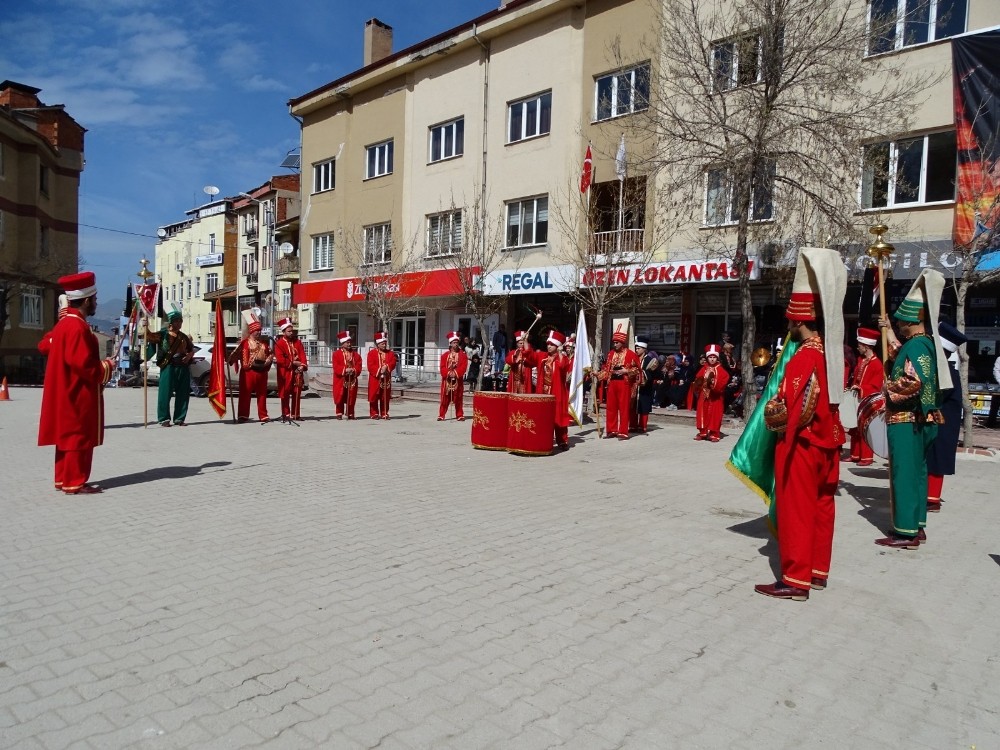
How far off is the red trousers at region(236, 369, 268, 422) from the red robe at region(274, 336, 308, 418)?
1.27 feet

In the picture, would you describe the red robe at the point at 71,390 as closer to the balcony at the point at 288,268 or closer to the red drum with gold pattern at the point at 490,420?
the red drum with gold pattern at the point at 490,420

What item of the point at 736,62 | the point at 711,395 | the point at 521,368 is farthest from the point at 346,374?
the point at 736,62

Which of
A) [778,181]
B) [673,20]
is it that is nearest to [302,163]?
[673,20]

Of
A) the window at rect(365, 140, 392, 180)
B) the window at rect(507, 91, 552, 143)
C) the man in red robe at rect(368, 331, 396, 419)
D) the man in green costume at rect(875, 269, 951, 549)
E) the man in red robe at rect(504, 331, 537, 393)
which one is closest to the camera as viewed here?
the man in green costume at rect(875, 269, 951, 549)

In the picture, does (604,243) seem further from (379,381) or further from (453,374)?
(379,381)

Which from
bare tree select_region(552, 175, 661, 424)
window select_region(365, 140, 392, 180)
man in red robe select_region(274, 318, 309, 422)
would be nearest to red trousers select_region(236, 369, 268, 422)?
man in red robe select_region(274, 318, 309, 422)

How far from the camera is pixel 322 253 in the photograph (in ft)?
104

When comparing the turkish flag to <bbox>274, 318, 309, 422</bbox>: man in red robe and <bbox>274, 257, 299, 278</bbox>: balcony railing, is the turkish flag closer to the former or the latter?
<bbox>274, 318, 309, 422</bbox>: man in red robe

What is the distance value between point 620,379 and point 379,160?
63.5 feet

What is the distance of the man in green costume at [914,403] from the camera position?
599 centimetres

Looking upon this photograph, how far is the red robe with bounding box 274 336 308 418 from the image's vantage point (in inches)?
576

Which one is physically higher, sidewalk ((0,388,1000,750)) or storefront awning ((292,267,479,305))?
storefront awning ((292,267,479,305))

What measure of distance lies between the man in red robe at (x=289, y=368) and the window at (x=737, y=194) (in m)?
9.51

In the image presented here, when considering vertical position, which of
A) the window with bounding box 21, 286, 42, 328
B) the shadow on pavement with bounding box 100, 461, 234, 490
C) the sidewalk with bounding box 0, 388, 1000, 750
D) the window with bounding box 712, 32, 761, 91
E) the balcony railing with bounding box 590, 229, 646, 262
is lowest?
the shadow on pavement with bounding box 100, 461, 234, 490
